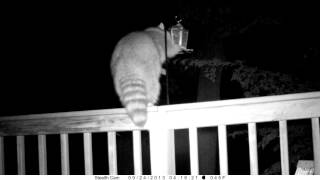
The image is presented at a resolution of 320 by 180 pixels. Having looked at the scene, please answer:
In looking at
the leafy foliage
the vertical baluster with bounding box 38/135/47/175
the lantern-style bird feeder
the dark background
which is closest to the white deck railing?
the vertical baluster with bounding box 38/135/47/175

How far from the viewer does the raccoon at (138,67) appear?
288 cm

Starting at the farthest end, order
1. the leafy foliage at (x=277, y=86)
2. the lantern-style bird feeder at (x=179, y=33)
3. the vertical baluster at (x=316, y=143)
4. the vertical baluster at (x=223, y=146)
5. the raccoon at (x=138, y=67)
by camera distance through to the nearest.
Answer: the leafy foliage at (x=277, y=86) < the lantern-style bird feeder at (x=179, y=33) < the raccoon at (x=138, y=67) < the vertical baluster at (x=223, y=146) < the vertical baluster at (x=316, y=143)

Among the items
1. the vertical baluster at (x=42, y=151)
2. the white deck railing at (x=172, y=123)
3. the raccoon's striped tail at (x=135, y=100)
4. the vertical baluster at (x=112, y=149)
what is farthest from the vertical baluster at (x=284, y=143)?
the vertical baluster at (x=42, y=151)

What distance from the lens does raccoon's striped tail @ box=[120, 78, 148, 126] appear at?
7.75 ft

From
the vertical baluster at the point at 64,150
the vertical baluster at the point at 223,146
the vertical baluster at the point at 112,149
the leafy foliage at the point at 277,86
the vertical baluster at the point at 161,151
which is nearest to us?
the vertical baluster at the point at 223,146

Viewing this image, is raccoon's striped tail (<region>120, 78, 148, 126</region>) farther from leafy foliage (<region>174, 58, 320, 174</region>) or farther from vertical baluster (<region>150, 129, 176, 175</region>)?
leafy foliage (<region>174, 58, 320, 174</region>)

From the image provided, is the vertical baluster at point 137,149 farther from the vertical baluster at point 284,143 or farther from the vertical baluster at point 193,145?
the vertical baluster at point 284,143

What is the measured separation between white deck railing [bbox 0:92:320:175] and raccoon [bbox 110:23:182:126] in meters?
0.27

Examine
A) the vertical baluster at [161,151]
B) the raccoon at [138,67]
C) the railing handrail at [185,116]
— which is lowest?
the vertical baluster at [161,151]

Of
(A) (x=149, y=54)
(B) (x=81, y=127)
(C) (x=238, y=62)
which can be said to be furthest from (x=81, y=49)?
(B) (x=81, y=127)

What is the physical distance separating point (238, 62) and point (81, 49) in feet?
11.4

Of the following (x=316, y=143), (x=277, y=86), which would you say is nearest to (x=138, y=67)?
(x=277, y=86)

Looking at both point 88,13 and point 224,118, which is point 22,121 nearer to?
point 224,118

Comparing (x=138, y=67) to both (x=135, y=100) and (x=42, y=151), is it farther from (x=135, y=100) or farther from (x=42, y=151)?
(x=42, y=151)
